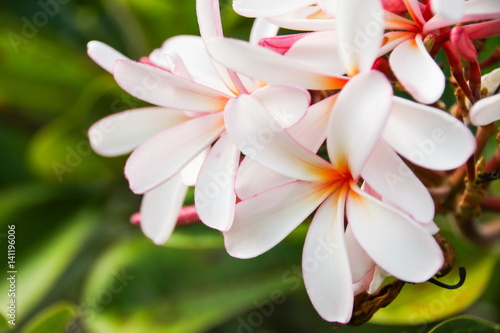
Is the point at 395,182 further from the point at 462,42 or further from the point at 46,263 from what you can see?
the point at 46,263

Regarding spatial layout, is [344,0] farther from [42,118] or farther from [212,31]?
[42,118]

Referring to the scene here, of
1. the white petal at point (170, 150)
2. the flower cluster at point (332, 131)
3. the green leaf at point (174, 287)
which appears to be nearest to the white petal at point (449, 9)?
the flower cluster at point (332, 131)

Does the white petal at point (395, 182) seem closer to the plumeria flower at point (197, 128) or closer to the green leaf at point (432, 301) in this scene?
the plumeria flower at point (197, 128)

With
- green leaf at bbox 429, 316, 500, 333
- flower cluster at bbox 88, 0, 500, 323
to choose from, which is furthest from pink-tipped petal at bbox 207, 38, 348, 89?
green leaf at bbox 429, 316, 500, 333

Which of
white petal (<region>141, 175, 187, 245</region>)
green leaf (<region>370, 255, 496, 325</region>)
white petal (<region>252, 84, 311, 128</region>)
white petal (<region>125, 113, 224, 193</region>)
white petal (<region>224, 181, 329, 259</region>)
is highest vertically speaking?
white petal (<region>252, 84, 311, 128</region>)

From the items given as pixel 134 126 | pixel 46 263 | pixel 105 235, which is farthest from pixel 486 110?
pixel 105 235

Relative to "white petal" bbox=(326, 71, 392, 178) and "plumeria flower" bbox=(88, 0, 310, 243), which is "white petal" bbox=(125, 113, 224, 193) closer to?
"plumeria flower" bbox=(88, 0, 310, 243)
